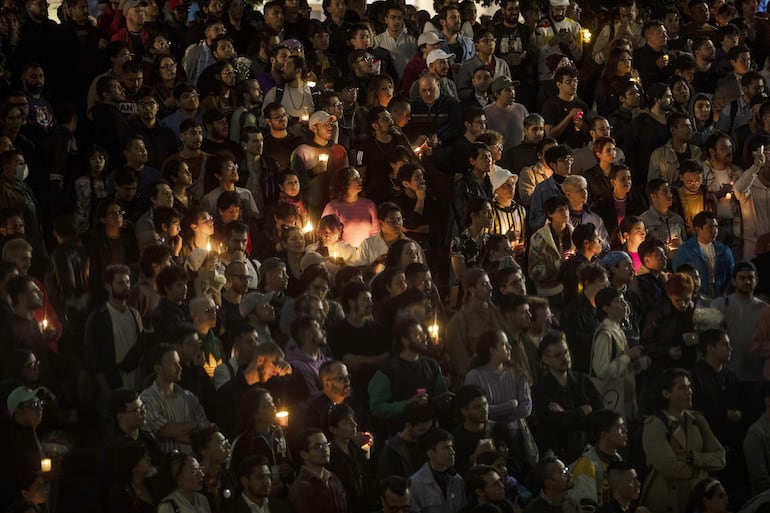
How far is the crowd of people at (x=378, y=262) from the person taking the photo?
1149 cm

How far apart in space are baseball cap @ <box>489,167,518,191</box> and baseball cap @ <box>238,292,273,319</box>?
302 centimetres

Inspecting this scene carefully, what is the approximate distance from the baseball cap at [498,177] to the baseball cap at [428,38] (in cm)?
288

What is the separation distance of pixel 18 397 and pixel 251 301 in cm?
201

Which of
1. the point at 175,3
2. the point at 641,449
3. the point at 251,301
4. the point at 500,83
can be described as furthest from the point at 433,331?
the point at 175,3

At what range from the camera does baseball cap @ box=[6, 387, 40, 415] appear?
11352 millimetres

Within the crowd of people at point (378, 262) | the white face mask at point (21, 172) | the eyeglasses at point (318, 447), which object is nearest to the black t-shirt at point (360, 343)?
the crowd of people at point (378, 262)

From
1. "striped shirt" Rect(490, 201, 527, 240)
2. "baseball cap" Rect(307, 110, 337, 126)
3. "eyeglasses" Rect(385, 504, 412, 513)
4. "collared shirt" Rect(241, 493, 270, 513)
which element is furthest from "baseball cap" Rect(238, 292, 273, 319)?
"baseball cap" Rect(307, 110, 337, 126)

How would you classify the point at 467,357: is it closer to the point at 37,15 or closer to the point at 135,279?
the point at 135,279

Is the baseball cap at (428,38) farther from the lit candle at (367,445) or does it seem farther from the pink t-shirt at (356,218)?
the lit candle at (367,445)

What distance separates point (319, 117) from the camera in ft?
51.7

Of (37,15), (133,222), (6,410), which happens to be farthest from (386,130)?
(6,410)

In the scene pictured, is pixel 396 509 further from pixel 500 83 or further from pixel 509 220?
pixel 500 83

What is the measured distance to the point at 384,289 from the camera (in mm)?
13461

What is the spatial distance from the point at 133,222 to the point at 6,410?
10.6ft
